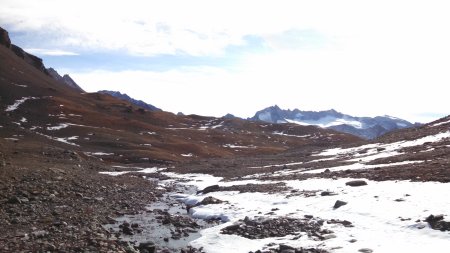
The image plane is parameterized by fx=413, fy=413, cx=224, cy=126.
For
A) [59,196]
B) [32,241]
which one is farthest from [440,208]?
[59,196]

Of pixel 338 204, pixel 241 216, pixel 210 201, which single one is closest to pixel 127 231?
pixel 241 216

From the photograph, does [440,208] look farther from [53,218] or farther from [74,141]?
[74,141]

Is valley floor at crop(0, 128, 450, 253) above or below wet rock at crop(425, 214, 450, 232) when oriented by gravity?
below

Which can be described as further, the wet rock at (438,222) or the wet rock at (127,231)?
the wet rock at (127,231)

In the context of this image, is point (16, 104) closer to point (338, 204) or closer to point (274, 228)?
point (274, 228)

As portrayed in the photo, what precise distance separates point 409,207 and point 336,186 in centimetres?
1036

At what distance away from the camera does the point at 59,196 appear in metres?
30.5

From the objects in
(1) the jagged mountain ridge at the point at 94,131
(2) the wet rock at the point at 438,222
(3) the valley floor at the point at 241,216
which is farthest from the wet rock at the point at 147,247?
(1) the jagged mountain ridge at the point at 94,131

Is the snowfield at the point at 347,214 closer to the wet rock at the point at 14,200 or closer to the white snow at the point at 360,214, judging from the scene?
the white snow at the point at 360,214

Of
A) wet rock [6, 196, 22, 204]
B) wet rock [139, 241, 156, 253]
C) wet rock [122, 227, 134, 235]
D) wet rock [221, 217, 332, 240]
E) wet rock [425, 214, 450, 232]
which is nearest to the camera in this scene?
wet rock [425, 214, 450, 232]

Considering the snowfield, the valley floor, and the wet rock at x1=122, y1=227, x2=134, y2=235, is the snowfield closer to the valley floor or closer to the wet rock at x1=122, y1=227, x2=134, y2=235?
the valley floor

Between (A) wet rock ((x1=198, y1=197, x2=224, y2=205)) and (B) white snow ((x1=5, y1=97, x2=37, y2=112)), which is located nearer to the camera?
(A) wet rock ((x1=198, y1=197, x2=224, y2=205))

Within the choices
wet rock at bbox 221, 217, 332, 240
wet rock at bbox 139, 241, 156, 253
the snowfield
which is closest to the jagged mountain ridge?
the snowfield

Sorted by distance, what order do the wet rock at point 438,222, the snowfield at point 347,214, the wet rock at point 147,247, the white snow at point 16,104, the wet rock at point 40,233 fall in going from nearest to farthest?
the wet rock at point 438,222 → the snowfield at point 347,214 → the wet rock at point 40,233 → the wet rock at point 147,247 → the white snow at point 16,104
